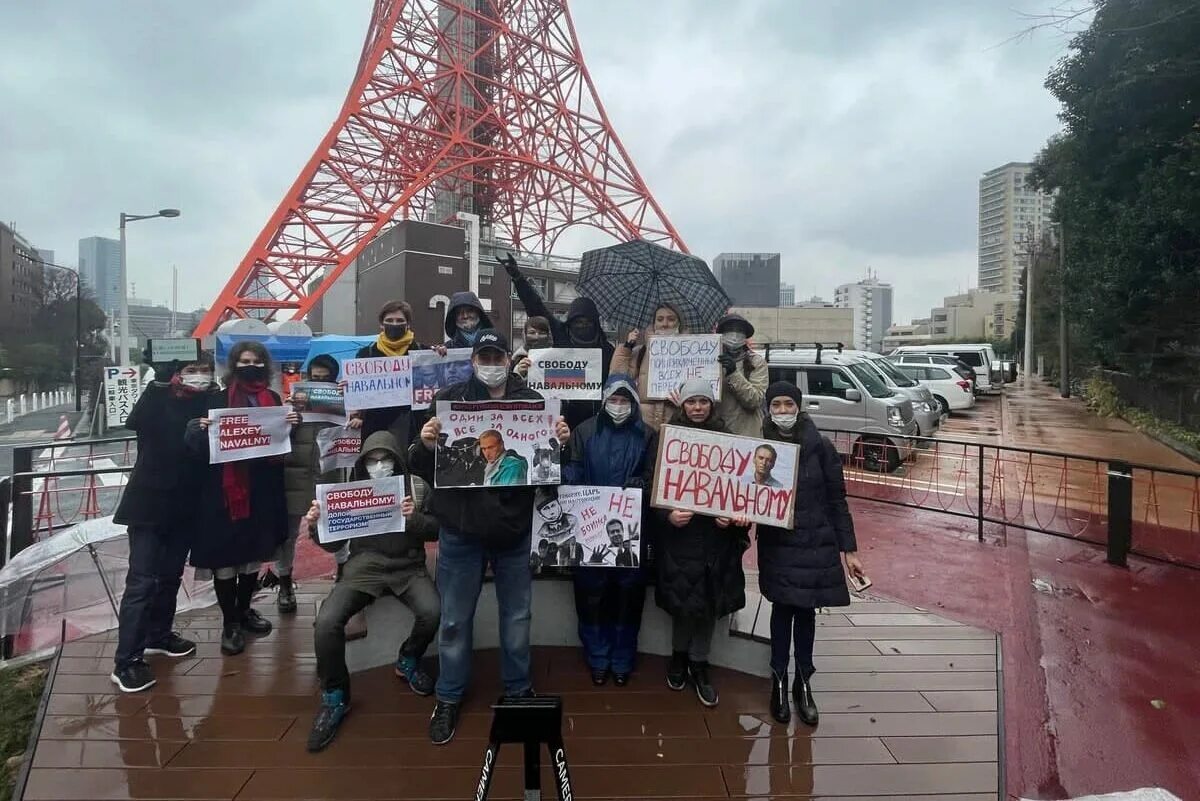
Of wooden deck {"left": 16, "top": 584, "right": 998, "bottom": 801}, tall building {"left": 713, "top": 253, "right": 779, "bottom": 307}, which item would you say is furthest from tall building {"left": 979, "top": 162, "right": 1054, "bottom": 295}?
wooden deck {"left": 16, "top": 584, "right": 998, "bottom": 801}

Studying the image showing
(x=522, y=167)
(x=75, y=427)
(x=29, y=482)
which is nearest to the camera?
(x=29, y=482)

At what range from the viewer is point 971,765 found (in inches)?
109

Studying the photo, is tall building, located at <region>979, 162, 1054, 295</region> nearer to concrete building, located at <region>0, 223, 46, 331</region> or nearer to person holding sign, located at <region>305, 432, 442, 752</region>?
person holding sign, located at <region>305, 432, 442, 752</region>

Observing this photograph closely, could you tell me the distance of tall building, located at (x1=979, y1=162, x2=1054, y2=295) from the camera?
75312 mm

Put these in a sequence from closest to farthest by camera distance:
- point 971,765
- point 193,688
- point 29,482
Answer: point 971,765 → point 193,688 → point 29,482

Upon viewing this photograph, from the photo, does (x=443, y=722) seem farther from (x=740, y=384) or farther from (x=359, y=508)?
(x=740, y=384)

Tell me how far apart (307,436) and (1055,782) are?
4132 millimetres

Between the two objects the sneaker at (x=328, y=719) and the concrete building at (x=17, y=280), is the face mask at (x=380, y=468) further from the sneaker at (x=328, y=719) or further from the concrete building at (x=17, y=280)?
the concrete building at (x=17, y=280)

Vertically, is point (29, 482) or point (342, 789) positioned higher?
point (29, 482)

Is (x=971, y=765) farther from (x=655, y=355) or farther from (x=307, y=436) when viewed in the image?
(x=307, y=436)

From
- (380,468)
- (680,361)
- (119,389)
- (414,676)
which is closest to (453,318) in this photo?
(380,468)

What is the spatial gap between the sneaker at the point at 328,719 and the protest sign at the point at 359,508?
707 millimetres

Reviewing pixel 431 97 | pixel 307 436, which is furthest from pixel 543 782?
pixel 431 97

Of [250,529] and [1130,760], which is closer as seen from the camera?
[1130,760]
